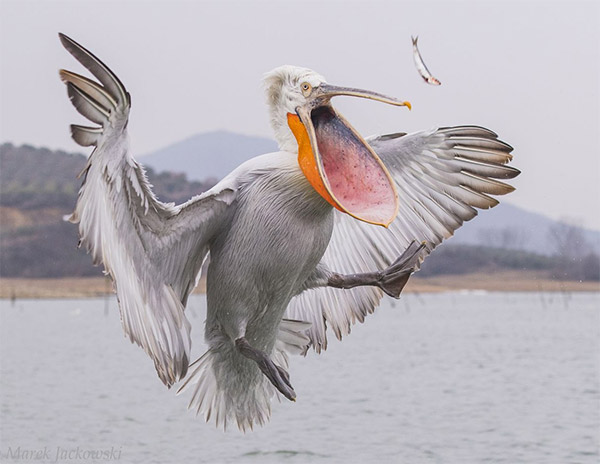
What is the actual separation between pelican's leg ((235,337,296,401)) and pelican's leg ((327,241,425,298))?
1.78 feet

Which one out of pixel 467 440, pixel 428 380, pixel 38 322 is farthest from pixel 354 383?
pixel 38 322

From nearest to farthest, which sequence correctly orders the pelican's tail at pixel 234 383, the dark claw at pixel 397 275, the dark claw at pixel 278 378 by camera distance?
the dark claw at pixel 278 378 → the dark claw at pixel 397 275 → the pelican's tail at pixel 234 383

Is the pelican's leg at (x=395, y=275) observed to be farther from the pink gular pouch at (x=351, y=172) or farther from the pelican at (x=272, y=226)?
the pink gular pouch at (x=351, y=172)

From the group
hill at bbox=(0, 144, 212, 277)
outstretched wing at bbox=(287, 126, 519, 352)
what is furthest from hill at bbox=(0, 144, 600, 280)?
outstretched wing at bbox=(287, 126, 519, 352)

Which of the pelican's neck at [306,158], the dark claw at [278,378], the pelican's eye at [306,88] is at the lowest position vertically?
the dark claw at [278,378]

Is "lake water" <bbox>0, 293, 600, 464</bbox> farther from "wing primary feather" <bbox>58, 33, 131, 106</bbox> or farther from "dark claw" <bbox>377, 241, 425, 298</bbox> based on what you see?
"wing primary feather" <bbox>58, 33, 131, 106</bbox>

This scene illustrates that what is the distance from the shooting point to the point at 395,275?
398cm

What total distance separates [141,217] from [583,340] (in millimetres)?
39813

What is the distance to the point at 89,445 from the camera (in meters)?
14.9

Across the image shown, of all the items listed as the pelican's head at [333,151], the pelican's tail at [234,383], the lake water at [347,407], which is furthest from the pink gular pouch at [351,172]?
the lake water at [347,407]

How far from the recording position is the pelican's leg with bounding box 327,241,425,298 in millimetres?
3979

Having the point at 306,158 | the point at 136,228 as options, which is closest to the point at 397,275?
the point at 306,158

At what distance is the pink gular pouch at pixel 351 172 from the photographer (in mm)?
3049

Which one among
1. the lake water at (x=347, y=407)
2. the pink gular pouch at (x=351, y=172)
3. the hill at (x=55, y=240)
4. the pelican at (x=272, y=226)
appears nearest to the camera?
the pink gular pouch at (x=351, y=172)
